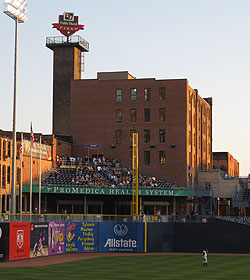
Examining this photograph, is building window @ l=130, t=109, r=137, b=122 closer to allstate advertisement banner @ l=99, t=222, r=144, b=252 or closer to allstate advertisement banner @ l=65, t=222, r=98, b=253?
allstate advertisement banner @ l=99, t=222, r=144, b=252

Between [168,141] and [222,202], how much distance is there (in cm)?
1289

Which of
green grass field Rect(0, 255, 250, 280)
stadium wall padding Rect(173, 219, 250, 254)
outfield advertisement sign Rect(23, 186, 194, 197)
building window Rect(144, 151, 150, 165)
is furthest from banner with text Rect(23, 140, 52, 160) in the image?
green grass field Rect(0, 255, 250, 280)

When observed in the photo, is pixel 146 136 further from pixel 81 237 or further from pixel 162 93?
pixel 81 237

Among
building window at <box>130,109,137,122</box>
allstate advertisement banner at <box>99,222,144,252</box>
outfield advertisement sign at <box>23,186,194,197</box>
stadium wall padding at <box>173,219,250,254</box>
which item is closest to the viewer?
allstate advertisement banner at <box>99,222,144,252</box>

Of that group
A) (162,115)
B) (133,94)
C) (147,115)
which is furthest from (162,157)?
(133,94)

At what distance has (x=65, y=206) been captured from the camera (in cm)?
8288

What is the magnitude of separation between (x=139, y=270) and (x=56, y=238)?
52.4ft

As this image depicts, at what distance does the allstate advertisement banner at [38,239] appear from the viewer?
169ft

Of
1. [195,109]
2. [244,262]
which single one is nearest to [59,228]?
[244,262]

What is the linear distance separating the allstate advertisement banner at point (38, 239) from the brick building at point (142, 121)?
38.5 m

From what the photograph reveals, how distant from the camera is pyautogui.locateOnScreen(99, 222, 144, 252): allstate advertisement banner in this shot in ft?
200

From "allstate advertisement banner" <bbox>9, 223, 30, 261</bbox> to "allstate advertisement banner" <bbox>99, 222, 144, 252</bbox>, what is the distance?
11740 mm

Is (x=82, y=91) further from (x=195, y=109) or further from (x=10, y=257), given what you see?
(x=10, y=257)

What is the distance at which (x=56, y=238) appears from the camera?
55.7m
